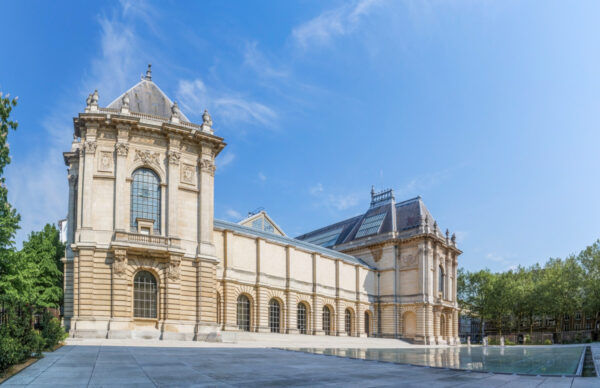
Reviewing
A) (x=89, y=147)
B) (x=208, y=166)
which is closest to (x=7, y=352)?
(x=89, y=147)

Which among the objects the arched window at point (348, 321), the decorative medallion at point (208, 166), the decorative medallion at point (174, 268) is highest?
the decorative medallion at point (208, 166)

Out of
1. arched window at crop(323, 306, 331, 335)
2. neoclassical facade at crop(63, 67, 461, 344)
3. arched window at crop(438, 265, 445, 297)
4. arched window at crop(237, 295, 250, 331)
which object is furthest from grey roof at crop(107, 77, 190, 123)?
arched window at crop(438, 265, 445, 297)

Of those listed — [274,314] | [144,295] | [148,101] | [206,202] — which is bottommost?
[274,314]

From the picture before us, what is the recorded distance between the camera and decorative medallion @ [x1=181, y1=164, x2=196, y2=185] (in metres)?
42.7

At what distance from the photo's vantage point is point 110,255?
1480 inches

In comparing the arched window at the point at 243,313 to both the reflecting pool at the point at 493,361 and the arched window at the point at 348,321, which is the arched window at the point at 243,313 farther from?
the reflecting pool at the point at 493,361

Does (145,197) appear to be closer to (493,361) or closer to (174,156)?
(174,156)

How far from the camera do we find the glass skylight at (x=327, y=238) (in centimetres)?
8278

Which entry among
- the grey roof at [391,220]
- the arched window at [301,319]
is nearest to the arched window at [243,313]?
the arched window at [301,319]

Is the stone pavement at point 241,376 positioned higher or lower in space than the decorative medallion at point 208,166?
lower

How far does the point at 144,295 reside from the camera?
38656 millimetres

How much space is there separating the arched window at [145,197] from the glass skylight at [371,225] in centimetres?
→ 4107

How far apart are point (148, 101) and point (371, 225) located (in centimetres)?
4237

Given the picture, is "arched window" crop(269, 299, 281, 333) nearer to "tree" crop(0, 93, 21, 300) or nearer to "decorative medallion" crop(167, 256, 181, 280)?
"decorative medallion" crop(167, 256, 181, 280)
